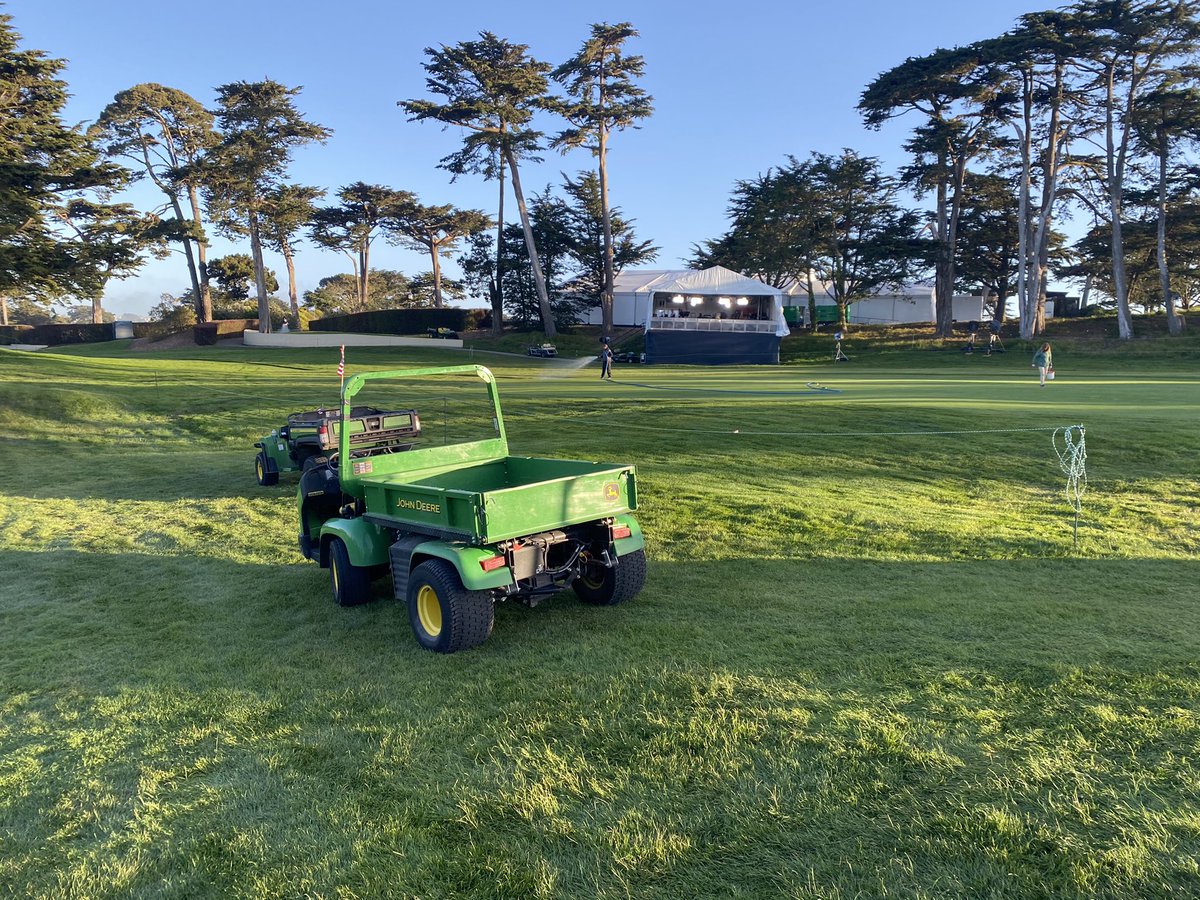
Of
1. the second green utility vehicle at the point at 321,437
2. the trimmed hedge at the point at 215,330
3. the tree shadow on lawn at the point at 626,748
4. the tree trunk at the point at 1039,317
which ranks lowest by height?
the tree shadow on lawn at the point at 626,748

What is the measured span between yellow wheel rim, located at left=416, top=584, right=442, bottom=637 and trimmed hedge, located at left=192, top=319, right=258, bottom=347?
176ft

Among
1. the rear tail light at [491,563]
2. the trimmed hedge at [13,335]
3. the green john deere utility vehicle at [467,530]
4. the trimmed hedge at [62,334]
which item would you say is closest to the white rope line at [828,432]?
the green john deere utility vehicle at [467,530]

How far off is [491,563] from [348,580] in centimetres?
179

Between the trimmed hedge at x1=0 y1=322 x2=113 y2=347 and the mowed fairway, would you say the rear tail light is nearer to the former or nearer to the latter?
the mowed fairway

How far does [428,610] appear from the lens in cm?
562

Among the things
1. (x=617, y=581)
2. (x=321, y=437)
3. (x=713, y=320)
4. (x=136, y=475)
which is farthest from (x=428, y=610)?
(x=713, y=320)

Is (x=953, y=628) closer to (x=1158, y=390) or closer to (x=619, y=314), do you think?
(x=1158, y=390)

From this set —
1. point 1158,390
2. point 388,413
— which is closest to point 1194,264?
point 1158,390

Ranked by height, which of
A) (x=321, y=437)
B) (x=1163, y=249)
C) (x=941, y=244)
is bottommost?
(x=321, y=437)

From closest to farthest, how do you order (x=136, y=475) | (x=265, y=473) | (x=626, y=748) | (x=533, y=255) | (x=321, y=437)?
(x=626, y=748) → (x=321, y=437) → (x=265, y=473) → (x=136, y=475) → (x=533, y=255)

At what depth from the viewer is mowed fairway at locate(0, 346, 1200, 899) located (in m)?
3.04

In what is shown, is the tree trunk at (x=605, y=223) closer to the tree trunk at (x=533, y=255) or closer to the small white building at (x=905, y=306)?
the tree trunk at (x=533, y=255)

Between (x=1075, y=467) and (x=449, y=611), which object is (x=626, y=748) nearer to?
(x=449, y=611)

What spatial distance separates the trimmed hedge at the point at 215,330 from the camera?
53.0 meters
